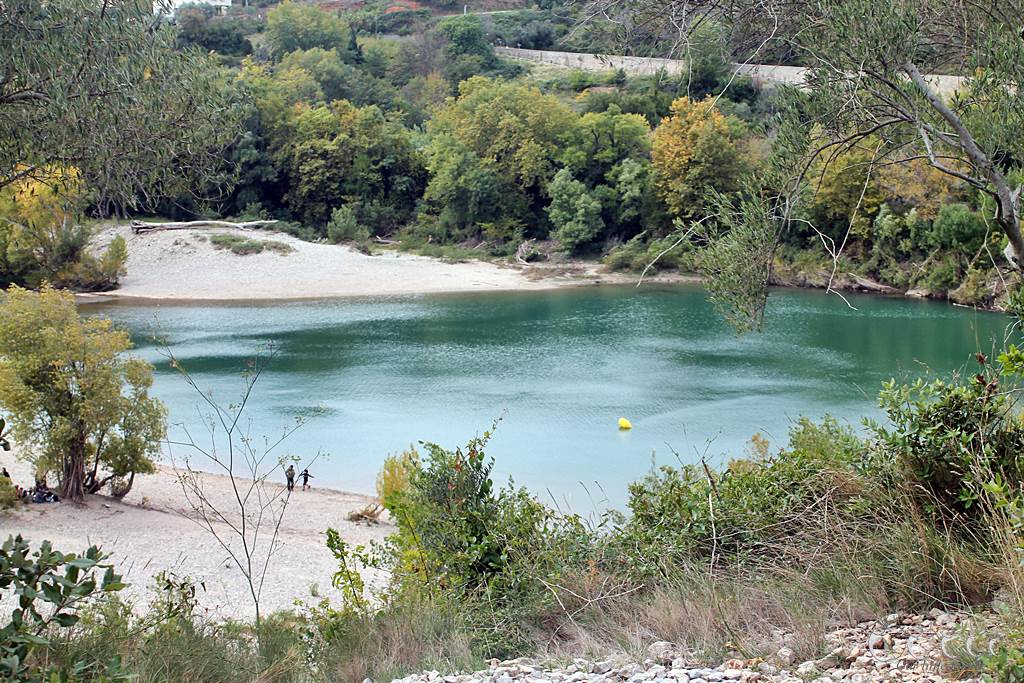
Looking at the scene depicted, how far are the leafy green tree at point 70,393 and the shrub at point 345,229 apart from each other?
28.0 meters

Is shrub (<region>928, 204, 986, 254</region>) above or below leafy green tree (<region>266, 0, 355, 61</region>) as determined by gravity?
below

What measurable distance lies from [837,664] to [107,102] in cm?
393

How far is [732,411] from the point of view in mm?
17766

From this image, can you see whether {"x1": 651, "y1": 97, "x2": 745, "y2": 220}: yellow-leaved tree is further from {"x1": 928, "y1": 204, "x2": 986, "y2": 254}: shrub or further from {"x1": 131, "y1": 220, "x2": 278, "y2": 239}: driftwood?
{"x1": 131, "y1": 220, "x2": 278, "y2": 239}: driftwood

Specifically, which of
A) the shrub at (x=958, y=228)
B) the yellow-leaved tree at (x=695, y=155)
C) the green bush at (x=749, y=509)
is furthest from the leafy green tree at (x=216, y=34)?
the green bush at (x=749, y=509)

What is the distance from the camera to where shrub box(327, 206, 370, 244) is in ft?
137

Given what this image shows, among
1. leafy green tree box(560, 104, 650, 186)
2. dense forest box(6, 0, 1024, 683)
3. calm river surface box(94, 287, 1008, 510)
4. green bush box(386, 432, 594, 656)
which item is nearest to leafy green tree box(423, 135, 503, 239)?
leafy green tree box(560, 104, 650, 186)

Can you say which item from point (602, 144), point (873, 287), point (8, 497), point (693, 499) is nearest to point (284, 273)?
point (602, 144)

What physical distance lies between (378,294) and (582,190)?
35.4 ft

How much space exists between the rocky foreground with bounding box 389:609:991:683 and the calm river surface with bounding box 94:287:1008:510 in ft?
22.8

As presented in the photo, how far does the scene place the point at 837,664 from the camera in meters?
3.37

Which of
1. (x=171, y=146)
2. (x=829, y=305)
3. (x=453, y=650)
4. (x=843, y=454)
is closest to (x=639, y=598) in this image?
(x=453, y=650)

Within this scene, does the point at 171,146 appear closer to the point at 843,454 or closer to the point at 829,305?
the point at 843,454

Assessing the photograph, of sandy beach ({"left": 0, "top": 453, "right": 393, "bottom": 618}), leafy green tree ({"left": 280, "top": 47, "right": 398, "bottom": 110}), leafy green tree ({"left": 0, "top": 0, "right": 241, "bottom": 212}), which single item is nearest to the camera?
leafy green tree ({"left": 0, "top": 0, "right": 241, "bottom": 212})
